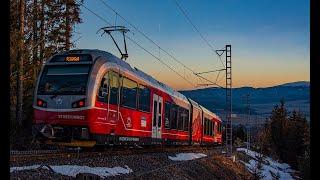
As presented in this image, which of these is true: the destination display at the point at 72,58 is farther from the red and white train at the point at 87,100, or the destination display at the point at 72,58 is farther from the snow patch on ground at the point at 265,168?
the snow patch on ground at the point at 265,168

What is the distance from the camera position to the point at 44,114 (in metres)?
15.7

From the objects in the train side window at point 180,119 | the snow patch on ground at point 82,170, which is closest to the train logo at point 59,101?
the snow patch on ground at point 82,170

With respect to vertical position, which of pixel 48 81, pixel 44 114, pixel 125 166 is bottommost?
pixel 125 166

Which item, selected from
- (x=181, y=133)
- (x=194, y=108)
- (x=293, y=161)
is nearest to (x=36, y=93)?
(x=181, y=133)

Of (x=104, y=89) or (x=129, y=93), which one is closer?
(x=104, y=89)

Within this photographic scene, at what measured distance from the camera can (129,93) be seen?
17828mm

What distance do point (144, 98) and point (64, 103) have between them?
502 centimetres

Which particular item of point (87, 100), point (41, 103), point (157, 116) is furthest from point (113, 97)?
point (157, 116)

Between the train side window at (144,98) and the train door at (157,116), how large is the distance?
1.11 m

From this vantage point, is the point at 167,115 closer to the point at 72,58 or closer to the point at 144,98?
the point at 144,98

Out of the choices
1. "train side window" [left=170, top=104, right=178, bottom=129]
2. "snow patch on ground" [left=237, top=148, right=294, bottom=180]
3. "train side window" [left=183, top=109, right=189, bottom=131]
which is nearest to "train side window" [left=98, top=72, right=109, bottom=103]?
"train side window" [left=170, top=104, right=178, bottom=129]

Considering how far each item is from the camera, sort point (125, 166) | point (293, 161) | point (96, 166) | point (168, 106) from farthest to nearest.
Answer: point (293, 161) → point (168, 106) → point (125, 166) → point (96, 166)

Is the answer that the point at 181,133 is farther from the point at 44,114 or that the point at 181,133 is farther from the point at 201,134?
the point at 44,114
